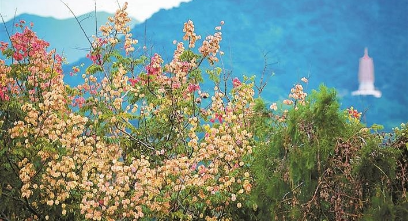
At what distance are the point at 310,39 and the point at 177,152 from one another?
256 inches

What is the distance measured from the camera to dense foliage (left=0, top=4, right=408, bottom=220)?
2.81 metres

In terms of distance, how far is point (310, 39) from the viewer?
10.8 m

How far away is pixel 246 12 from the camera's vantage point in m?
10.7

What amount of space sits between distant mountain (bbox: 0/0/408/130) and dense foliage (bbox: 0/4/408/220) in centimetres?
525

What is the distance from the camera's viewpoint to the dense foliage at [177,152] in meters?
2.81

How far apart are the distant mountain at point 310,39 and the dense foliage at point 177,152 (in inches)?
207

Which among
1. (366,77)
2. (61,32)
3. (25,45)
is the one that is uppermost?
(366,77)

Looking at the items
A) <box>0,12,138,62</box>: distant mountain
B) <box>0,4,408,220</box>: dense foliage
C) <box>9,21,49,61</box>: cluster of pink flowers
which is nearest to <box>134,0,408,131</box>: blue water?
<box>0,12,138,62</box>: distant mountain

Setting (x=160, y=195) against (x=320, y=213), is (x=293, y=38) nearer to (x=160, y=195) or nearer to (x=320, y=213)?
(x=160, y=195)

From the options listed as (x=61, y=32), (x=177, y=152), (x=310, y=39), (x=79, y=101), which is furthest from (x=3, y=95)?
(x=310, y=39)

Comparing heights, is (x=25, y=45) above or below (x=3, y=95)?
above

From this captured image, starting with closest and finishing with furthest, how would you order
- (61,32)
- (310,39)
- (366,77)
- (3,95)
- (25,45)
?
1. (3,95)
2. (25,45)
3. (61,32)
4. (366,77)
5. (310,39)

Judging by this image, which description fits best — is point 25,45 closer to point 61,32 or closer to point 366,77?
point 61,32

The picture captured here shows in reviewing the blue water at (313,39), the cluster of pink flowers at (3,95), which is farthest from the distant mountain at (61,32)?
the cluster of pink flowers at (3,95)
